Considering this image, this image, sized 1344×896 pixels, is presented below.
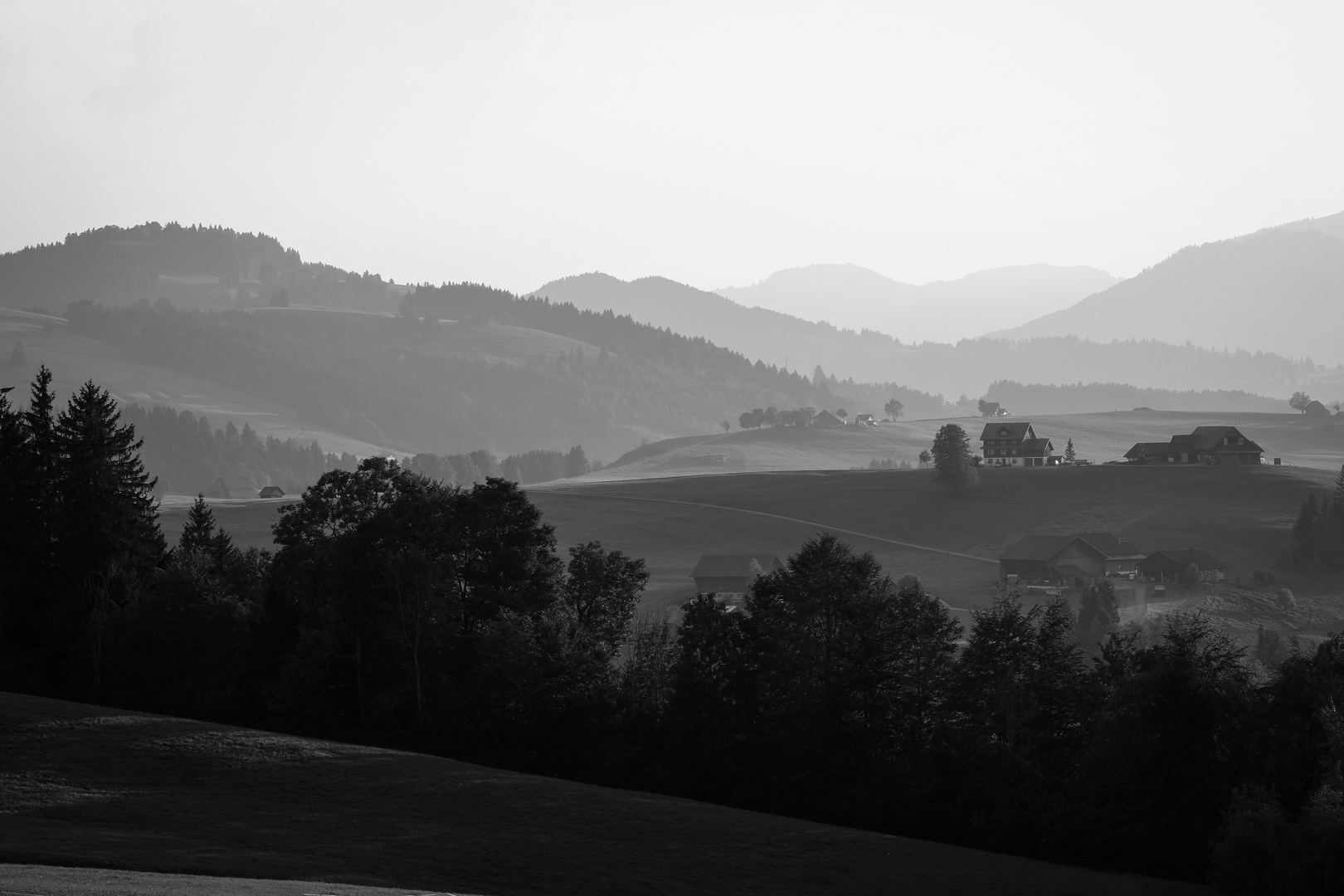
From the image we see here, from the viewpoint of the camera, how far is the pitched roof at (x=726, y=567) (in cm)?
9938

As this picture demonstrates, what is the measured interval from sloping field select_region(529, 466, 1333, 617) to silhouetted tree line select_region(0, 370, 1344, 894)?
41.9 metres

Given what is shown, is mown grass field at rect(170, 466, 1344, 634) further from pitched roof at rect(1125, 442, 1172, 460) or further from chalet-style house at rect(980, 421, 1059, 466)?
chalet-style house at rect(980, 421, 1059, 466)

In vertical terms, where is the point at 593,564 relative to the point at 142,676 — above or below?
above

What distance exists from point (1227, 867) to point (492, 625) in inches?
1084

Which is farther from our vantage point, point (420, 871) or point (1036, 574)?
point (1036, 574)

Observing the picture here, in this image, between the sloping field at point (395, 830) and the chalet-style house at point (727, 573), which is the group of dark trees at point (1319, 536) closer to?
the chalet-style house at point (727, 573)

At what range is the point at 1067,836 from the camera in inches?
1532

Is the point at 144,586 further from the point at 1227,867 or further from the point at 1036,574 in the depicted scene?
the point at 1036,574

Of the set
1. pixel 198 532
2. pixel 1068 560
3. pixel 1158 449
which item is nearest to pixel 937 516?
pixel 1068 560

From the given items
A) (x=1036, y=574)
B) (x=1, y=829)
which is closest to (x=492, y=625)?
(x=1, y=829)

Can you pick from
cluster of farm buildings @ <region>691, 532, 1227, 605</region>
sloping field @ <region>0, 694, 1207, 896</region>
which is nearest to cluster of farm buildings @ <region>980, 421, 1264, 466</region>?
cluster of farm buildings @ <region>691, 532, 1227, 605</region>

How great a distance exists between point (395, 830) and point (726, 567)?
66.7 metres

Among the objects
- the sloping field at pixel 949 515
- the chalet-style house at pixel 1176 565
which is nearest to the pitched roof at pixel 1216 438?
the sloping field at pixel 949 515

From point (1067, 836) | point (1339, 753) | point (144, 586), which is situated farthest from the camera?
point (144, 586)
